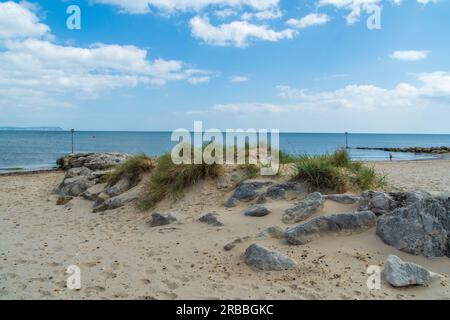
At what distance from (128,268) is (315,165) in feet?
14.5

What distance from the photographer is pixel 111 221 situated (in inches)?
321

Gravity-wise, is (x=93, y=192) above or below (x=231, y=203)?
below

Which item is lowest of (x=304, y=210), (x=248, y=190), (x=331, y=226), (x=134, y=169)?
(x=331, y=226)

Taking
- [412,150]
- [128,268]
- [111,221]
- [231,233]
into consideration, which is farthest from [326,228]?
[412,150]

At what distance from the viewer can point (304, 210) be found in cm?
Answer: 636

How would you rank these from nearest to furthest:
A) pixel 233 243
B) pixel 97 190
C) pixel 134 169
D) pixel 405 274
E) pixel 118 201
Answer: pixel 405 274 → pixel 233 243 → pixel 118 201 → pixel 134 169 → pixel 97 190

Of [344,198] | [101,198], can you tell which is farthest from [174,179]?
[344,198]

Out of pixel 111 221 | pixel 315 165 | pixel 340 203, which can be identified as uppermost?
pixel 315 165

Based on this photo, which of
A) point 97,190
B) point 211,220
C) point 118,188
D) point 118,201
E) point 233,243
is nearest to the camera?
point 233,243

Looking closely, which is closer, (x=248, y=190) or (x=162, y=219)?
(x=162, y=219)

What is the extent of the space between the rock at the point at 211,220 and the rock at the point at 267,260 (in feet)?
5.26

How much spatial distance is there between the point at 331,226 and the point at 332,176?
2024 mm

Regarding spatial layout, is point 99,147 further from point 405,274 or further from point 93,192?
point 405,274

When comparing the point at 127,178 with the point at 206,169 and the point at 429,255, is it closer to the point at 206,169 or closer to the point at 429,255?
the point at 206,169
